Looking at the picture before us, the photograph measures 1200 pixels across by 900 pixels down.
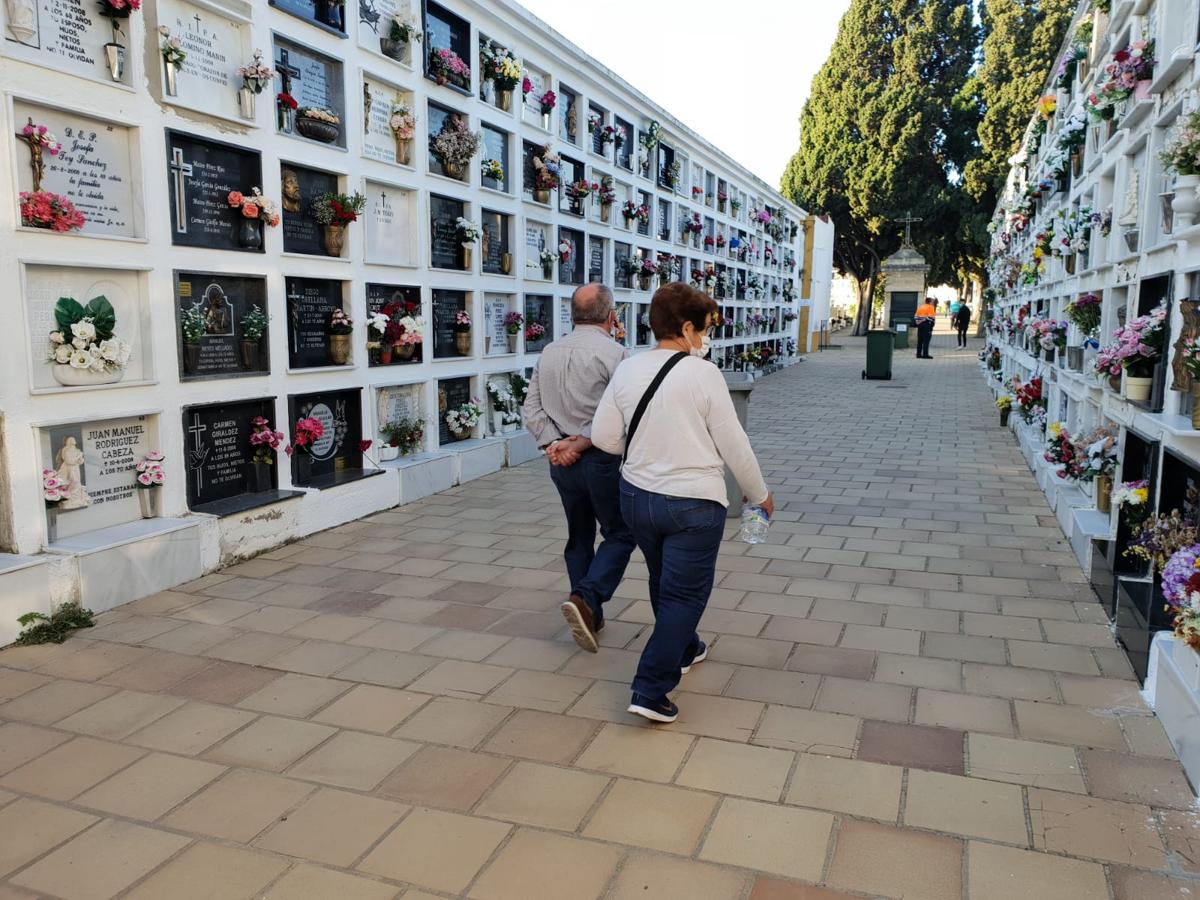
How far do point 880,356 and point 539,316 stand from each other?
9851mm

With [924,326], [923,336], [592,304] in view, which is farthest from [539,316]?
[923,336]

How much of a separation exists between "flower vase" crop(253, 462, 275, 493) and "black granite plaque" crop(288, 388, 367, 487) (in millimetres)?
247

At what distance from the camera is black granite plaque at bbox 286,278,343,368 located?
532 centimetres

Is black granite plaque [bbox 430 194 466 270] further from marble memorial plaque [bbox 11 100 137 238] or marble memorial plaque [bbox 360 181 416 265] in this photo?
marble memorial plaque [bbox 11 100 137 238]

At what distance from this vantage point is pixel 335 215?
5.49 m

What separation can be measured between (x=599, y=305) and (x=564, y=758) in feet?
5.47

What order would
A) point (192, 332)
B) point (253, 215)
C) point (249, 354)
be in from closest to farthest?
point (192, 332), point (253, 215), point (249, 354)

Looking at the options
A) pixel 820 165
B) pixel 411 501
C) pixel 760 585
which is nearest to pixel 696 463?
pixel 760 585

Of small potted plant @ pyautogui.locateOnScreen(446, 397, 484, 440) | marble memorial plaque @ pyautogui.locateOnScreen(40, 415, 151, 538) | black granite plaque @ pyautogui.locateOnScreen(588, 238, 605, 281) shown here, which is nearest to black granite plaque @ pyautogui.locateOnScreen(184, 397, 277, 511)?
marble memorial plaque @ pyautogui.locateOnScreen(40, 415, 151, 538)

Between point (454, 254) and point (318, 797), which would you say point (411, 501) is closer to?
point (454, 254)

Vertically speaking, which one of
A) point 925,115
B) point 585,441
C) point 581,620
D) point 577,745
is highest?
point 925,115

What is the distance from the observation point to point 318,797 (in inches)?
96.1

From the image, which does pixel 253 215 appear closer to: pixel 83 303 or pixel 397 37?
pixel 83 303

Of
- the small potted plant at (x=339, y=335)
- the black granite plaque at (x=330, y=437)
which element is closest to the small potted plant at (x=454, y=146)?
the small potted plant at (x=339, y=335)
